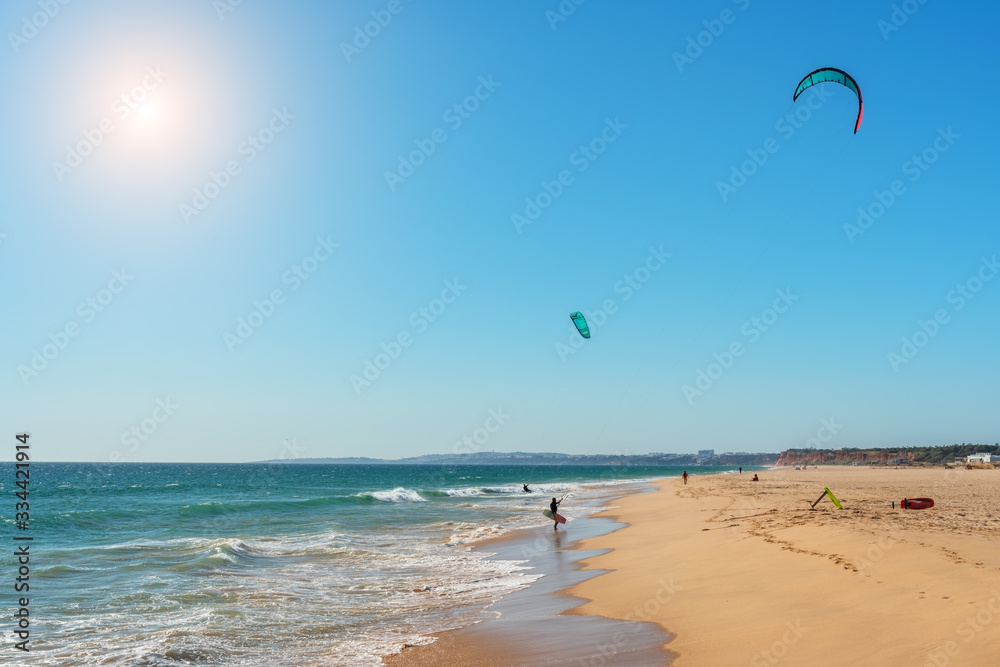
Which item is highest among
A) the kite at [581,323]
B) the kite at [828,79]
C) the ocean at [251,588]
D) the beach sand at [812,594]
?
the kite at [828,79]

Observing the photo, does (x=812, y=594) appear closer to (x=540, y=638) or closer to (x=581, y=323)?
(x=540, y=638)

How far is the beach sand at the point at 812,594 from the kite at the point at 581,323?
7.41 meters

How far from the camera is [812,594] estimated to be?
27.9ft

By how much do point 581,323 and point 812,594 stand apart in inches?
530

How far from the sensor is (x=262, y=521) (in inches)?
1076

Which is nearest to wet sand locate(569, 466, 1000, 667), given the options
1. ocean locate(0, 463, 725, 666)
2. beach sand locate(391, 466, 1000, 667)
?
beach sand locate(391, 466, 1000, 667)

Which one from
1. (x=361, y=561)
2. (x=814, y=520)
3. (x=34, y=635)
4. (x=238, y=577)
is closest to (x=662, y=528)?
(x=814, y=520)

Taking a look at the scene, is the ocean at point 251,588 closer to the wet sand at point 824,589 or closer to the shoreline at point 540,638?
the shoreline at point 540,638

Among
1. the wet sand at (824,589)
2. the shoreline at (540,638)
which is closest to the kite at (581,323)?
the wet sand at (824,589)

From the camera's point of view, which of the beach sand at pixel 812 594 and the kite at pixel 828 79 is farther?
the kite at pixel 828 79

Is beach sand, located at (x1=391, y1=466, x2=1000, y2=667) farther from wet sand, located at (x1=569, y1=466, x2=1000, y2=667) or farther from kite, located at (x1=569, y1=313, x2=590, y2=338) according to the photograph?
kite, located at (x1=569, y1=313, x2=590, y2=338)

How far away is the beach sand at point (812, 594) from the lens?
252 inches

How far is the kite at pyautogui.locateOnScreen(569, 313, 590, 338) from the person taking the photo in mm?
20703

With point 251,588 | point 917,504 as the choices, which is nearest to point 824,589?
point 251,588
